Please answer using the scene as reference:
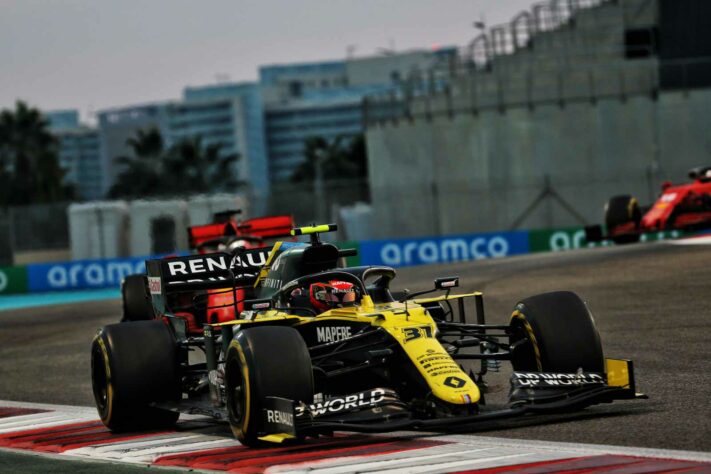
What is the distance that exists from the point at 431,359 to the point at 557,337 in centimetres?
117

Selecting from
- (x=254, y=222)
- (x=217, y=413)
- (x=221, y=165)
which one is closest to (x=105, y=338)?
(x=217, y=413)

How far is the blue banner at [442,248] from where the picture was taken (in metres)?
37.9

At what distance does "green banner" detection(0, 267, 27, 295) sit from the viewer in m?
42.0

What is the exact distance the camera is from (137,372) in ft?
36.2

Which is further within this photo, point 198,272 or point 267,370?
point 198,272

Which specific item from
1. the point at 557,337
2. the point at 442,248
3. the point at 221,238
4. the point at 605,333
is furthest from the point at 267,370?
the point at 442,248

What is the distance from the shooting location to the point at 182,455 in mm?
9617

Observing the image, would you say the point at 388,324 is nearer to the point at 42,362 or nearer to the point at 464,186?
the point at 42,362

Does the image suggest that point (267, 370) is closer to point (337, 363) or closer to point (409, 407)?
point (409, 407)

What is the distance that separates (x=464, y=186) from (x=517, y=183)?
1.57m

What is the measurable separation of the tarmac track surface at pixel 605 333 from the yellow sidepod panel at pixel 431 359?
554 millimetres

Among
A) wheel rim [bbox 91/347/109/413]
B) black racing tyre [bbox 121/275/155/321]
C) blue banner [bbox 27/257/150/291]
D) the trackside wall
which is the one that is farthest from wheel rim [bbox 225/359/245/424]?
blue banner [bbox 27/257/150/291]

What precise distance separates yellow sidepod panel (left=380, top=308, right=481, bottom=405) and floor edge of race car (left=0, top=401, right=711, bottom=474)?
0.34m

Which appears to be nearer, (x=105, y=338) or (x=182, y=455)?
(x=182, y=455)
